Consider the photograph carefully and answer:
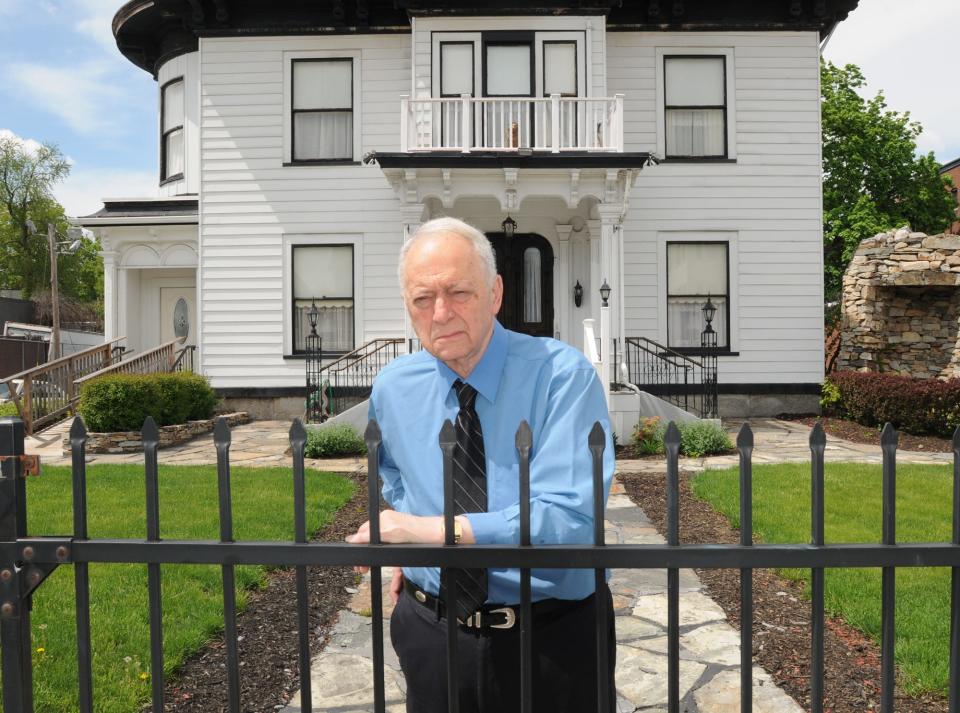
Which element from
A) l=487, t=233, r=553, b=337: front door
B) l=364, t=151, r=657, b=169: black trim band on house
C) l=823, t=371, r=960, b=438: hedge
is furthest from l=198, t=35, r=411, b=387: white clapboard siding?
l=823, t=371, r=960, b=438: hedge

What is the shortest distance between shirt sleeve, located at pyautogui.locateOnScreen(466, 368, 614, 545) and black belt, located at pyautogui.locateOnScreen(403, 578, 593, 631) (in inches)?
11.1

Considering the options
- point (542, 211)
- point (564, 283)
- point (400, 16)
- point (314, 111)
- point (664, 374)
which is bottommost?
point (664, 374)

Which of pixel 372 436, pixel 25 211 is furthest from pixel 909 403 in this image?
pixel 25 211

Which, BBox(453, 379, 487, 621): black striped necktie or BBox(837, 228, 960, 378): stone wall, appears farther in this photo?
BBox(837, 228, 960, 378): stone wall

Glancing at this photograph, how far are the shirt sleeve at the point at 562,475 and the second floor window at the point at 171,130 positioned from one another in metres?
16.7

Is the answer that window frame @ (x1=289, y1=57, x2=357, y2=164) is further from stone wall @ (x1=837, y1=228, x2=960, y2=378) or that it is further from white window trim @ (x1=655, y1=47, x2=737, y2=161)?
stone wall @ (x1=837, y1=228, x2=960, y2=378)

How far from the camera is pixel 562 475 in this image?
1.81 meters

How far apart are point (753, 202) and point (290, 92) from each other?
9867mm

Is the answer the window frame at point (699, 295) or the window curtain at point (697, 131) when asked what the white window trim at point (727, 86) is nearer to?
the window curtain at point (697, 131)

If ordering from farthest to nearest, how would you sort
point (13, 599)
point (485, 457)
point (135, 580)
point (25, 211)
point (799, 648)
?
point (25, 211) → point (135, 580) → point (799, 648) → point (485, 457) → point (13, 599)

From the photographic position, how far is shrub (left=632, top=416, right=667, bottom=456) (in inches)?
420

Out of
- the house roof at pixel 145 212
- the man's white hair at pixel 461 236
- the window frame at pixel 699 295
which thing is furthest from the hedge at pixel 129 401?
the man's white hair at pixel 461 236

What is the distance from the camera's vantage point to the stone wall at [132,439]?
11219mm

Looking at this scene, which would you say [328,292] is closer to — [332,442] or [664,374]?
[332,442]
